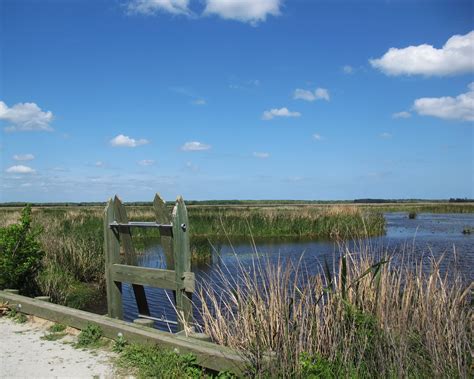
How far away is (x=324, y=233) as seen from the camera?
25625mm

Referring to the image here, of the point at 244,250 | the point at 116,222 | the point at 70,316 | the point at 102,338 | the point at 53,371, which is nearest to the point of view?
the point at 53,371

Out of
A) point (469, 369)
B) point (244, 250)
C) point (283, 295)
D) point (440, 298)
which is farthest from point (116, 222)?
point (244, 250)

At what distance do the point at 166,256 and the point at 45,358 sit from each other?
1816 mm

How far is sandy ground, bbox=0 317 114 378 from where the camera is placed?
160 inches

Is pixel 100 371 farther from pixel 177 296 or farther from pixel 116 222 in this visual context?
pixel 116 222

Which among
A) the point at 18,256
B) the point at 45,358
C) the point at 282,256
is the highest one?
the point at 18,256

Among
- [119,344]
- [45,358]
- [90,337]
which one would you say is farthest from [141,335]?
[45,358]

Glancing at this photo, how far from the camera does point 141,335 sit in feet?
15.2

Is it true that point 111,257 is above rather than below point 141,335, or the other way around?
above

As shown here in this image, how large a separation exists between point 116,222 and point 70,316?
137cm

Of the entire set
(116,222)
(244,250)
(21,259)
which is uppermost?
(116,222)

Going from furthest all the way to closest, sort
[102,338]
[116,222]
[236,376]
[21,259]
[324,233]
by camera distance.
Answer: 1. [324,233]
2. [21,259]
3. [116,222]
4. [102,338]
5. [236,376]

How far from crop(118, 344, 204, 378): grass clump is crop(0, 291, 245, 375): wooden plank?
0.07m

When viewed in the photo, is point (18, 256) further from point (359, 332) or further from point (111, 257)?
point (359, 332)
